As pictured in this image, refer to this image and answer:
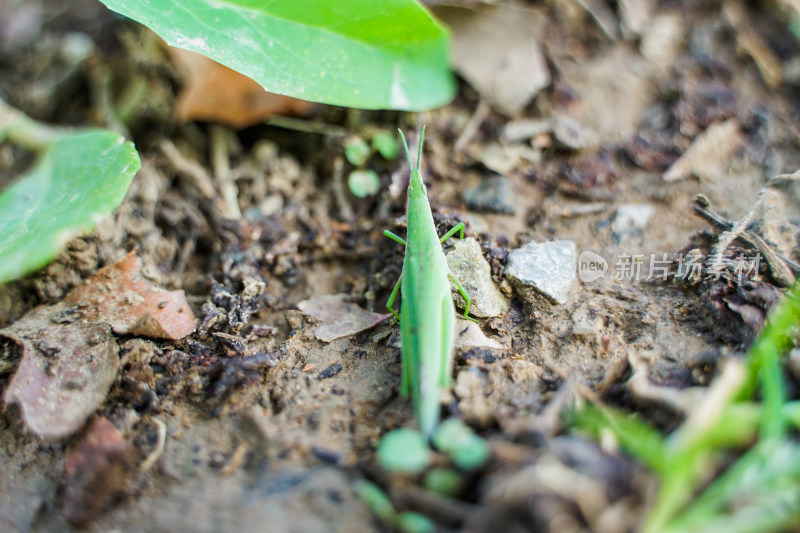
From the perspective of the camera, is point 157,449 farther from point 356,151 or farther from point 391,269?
point 356,151

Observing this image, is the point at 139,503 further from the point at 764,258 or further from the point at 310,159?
the point at 764,258

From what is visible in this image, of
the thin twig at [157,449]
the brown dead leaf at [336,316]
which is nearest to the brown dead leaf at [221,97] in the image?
the brown dead leaf at [336,316]

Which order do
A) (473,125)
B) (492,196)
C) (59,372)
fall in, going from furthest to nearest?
(473,125)
(492,196)
(59,372)

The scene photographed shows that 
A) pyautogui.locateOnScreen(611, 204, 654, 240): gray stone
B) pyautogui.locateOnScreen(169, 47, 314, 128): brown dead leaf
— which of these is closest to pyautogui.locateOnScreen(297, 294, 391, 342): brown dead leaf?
pyautogui.locateOnScreen(611, 204, 654, 240): gray stone

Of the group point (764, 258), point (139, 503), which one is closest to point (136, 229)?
point (139, 503)

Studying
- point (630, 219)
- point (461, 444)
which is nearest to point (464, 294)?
point (461, 444)
